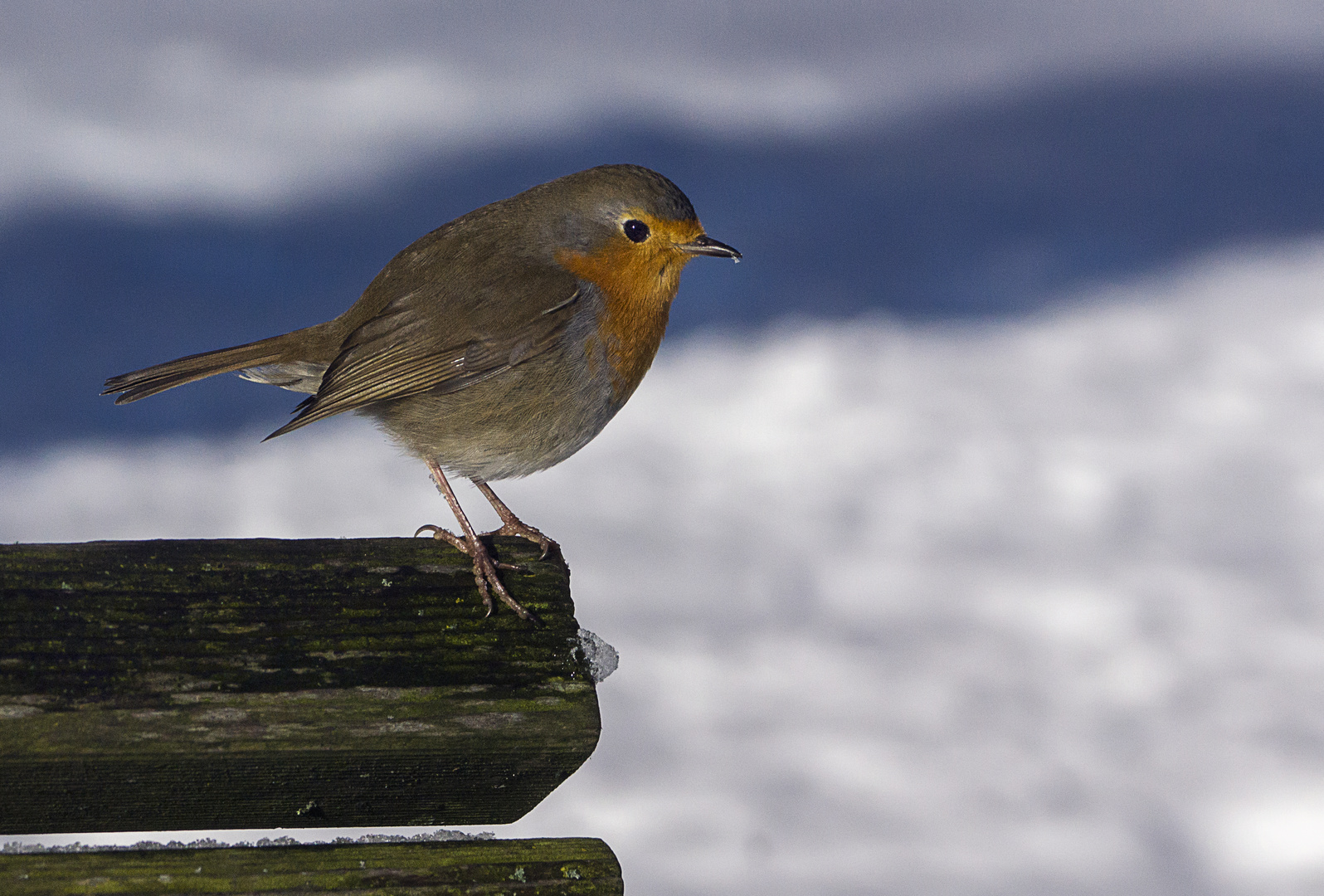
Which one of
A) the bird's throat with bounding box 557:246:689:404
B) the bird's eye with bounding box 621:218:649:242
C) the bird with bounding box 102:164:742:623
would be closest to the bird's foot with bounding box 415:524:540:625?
the bird with bounding box 102:164:742:623

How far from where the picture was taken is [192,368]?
450 centimetres

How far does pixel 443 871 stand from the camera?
6.97 ft

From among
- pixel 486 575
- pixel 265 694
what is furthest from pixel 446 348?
pixel 265 694

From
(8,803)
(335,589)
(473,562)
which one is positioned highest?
(473,562)

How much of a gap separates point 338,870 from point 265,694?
13.3 inches

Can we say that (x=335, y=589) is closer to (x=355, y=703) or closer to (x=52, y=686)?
(x=355, y=703)

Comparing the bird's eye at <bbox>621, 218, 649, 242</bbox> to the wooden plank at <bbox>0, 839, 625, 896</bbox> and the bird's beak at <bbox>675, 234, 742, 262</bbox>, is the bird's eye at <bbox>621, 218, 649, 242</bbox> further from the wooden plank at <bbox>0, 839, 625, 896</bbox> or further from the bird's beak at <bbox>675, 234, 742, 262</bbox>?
the wooden plank at <bbox>0, 839, 625, 896</bbox>

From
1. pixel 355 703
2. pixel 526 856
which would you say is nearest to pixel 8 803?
pixel 355 703

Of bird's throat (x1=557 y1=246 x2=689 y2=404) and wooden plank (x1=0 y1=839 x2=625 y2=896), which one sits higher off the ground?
bird's throat (x1=557 y1=246 x2=689 y2=404)

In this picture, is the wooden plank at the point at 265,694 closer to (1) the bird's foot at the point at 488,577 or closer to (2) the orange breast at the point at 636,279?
(1) the bird's foot at the point at 488,577

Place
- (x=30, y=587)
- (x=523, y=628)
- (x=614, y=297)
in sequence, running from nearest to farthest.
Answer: (x=30, y=587) → (x=523, y=628) → (x=614, y=297)

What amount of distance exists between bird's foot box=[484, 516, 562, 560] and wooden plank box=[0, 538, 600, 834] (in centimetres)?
103

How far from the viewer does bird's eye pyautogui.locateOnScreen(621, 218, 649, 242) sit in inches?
175

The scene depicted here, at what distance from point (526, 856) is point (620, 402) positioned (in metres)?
2.44
